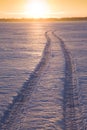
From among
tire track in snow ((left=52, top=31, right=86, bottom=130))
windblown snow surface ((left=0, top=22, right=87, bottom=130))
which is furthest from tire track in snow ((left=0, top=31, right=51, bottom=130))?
tire track in snow ((left=52, top=31, right=86, bottom=130))

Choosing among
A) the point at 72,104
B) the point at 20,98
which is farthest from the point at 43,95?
the point at 72,104

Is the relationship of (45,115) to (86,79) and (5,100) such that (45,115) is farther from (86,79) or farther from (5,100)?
(86,79)

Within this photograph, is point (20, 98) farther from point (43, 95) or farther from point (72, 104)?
point (72, 104)

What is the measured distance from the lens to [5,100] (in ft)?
23.7

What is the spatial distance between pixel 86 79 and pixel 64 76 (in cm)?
64

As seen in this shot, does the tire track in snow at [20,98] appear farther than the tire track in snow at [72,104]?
Yes

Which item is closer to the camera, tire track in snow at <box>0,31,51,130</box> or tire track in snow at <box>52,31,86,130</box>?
tire track in snow at <box>52,31,86,130</box>

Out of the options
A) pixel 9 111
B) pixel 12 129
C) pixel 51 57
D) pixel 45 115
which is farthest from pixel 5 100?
pixel 51 57

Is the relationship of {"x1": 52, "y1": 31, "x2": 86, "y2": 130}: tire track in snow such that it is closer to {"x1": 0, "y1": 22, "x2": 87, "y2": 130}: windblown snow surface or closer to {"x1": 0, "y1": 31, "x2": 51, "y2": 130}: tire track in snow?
{"x1": 0, "y1": 22, "x2": 87, "y2": 130}: windblown snow surface

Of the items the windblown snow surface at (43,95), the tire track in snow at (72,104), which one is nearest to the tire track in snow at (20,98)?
the windblown snow surface at (43,95)

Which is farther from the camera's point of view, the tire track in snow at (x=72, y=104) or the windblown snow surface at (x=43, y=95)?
the windblown snow surface at (x=43, y=95)

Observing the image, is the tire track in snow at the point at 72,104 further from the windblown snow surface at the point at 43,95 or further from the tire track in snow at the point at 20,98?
the tire track in snow at the point at 20,98

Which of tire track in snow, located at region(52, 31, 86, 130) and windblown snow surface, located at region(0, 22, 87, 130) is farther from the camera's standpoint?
windblown snow surface, located at region(0, 22, 87, 130)

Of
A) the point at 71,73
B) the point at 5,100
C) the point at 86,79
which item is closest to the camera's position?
the point at 5,100
